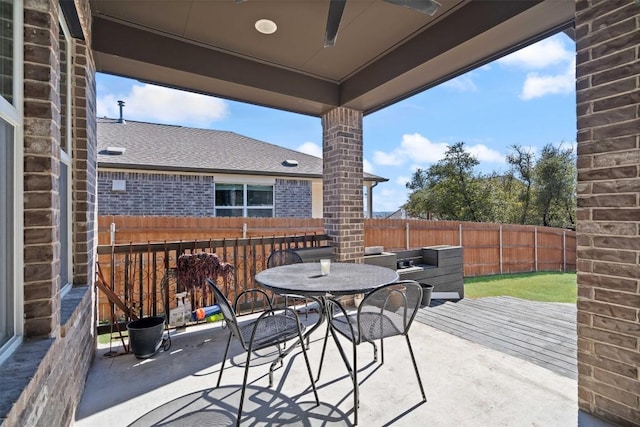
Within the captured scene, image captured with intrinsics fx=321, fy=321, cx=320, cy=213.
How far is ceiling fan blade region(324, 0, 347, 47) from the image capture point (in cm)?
212

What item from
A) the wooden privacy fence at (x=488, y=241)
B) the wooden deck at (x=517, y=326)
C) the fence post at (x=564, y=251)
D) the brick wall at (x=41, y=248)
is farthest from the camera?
the fence post at (x=564, y=251)

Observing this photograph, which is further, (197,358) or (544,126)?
(544,126)

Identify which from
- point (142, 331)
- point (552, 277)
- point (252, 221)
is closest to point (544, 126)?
point (552, 277)

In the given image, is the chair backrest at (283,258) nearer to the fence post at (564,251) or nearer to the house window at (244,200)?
the house window at (244,200)

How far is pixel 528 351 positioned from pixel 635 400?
1.33m

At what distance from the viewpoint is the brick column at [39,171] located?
1.37m

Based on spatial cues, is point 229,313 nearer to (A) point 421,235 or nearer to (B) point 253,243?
(B) point 253,243

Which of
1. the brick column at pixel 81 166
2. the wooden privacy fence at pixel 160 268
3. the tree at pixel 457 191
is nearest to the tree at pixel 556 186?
the tree at pixel 457 191

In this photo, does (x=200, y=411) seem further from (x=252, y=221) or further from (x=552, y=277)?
(x=552, y=277)

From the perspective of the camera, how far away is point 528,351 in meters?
2.96

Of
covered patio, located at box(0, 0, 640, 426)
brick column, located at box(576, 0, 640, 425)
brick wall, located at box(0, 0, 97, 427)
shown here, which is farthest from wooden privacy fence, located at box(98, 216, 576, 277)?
brick wall, located at box(0, 0, 97, 427)

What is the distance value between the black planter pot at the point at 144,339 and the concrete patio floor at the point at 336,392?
0.08 metres

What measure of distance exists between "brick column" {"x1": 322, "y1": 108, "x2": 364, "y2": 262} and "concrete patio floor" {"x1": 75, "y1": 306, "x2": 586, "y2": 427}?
5.42 feet

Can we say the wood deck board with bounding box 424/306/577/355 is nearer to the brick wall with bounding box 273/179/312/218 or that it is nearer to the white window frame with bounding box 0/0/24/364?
the white window frame with bounding box 0/0/24/364
